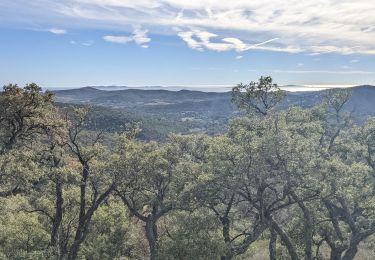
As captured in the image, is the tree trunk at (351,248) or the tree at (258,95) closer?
the tree trunk at (351,248)

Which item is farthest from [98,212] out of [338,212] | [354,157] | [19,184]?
[354,157]

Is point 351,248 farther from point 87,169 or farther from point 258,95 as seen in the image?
point 87,169

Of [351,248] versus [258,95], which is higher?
[258,95]

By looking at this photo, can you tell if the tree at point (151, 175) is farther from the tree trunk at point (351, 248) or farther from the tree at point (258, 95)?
the tree trunk at point (351, 248)

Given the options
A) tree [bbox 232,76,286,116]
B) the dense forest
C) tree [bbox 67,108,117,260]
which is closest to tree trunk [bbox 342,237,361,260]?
the dense forest

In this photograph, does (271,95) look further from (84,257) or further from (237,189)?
(84,257)

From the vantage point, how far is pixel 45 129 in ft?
90.7

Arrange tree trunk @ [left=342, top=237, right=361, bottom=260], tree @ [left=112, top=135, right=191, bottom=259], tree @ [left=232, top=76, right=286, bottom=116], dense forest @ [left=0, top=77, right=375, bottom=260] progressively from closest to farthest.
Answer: dense forest @ [left=0, top=77, right=375, bottom=260]
tree @ [left=112, top=135, right=191, bottom=259]
tree trunk @ [left=342, top=237, right=361, bottom=260]
tree @ [left=232, top=76, right=286, bottom=116]

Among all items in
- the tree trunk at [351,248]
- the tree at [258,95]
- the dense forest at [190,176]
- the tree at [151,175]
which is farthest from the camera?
the tree at [258,95]

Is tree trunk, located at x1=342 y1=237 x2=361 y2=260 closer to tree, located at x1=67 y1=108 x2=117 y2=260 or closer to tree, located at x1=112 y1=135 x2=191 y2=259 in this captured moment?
tree, located at x1=112 y1=135 x2=191 y2=259

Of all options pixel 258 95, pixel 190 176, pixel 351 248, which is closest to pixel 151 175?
pixel 190 176

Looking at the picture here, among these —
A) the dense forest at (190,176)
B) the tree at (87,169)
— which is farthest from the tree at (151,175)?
the tree at (87,169)

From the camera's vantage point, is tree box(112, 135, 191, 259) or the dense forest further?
tree box(112, 135, 191, 259)

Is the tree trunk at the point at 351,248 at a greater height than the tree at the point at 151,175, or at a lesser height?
lesser
